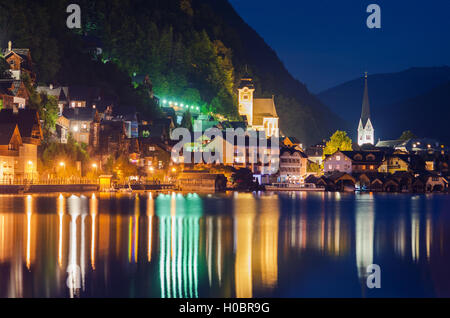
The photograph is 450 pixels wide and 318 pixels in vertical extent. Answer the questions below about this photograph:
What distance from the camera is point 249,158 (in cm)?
10481

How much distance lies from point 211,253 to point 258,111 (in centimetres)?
11885

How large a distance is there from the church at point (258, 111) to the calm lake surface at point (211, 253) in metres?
92.4

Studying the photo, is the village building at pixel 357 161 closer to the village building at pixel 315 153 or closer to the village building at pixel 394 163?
the village building at pixel 394 163

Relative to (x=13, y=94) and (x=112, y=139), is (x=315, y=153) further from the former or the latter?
(x=13, y=94)

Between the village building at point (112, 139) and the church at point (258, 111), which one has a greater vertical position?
the church at point (258, 111)

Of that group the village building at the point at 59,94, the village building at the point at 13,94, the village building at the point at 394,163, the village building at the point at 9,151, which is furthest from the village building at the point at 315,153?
the village building at the point at 9,151

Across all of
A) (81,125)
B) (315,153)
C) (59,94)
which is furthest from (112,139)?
(315,153)

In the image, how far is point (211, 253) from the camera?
1251 inches

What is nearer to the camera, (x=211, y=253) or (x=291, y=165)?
(x=211, y=253)

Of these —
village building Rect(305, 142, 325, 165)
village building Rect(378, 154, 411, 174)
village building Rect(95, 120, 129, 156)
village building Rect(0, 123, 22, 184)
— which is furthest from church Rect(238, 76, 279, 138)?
village building Rect(0, 123, 22, 184)

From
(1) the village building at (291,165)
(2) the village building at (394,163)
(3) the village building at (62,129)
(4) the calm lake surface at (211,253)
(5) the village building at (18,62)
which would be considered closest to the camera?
(4) the calm lake surface at (211,253)

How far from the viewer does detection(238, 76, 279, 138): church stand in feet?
483

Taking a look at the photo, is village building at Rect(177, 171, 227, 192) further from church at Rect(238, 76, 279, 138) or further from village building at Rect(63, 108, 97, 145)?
church at Rect(238, 76, 279, 138)

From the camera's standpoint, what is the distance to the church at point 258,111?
147m
